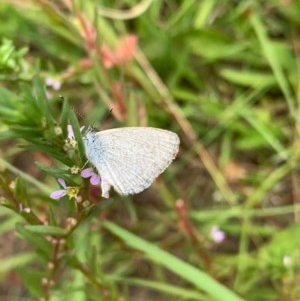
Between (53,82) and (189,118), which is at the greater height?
(53,82)

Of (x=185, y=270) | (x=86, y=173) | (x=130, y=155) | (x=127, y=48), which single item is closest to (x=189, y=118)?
(x=127, y=48)

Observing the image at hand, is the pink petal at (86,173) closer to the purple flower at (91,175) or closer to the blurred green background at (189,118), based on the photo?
the purple flower at (91,175)

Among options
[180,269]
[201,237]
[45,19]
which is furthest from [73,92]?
[180,269]

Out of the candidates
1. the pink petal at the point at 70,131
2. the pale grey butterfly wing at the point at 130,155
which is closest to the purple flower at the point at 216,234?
the pale grey butterfly wing at the point at 130,155

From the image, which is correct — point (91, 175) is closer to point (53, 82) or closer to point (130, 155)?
point (130, 155)

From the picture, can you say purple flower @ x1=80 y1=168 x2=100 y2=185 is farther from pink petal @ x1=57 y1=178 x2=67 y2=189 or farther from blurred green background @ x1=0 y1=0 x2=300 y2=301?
blurred green background @ x1=0 y1=0 x2=300 y2=301

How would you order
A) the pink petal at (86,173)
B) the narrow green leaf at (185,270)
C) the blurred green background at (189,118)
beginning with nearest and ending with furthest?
the pink petal at (86,173), the narrow green leaf at (185,270), the blurred green background at (189,118)

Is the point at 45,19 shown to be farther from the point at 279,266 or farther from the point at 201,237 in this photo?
the point at 279,266
